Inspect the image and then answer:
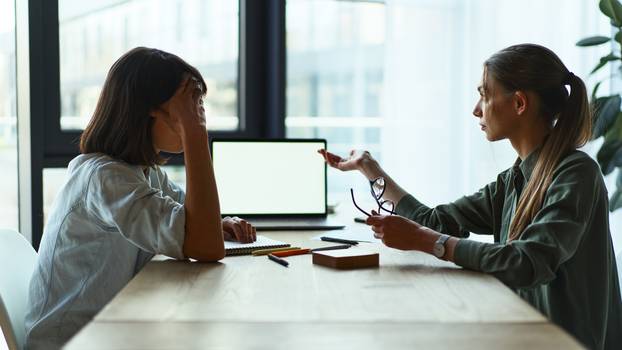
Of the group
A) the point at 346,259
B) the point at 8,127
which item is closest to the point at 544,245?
the point at 346,259

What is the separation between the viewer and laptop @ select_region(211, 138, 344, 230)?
7.73 ft

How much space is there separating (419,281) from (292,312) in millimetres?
316

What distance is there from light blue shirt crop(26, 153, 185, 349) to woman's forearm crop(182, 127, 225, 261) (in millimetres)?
21

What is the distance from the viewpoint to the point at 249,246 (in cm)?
169

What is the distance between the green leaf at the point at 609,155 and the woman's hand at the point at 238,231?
4.25 ft

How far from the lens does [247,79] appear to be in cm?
336

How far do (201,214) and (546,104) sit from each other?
2.62 feet

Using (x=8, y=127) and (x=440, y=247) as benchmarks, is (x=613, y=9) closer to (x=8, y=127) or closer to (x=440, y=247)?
(x=440, y=247)

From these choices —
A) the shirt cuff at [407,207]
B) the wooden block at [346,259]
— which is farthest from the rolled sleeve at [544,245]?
the shirt cuff at [407,207]

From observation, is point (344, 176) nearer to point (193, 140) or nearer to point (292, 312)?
point (193, 140)

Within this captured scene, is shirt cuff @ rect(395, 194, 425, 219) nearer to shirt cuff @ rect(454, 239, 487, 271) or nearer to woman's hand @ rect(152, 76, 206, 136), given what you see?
shirt cuff @ rect(454, 239, 487, 271)

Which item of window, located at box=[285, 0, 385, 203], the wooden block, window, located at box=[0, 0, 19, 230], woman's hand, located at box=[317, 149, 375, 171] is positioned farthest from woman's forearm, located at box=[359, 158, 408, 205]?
window, located at box=[0, 0, 19, 230]

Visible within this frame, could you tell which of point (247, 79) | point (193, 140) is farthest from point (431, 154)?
point (193, 140)

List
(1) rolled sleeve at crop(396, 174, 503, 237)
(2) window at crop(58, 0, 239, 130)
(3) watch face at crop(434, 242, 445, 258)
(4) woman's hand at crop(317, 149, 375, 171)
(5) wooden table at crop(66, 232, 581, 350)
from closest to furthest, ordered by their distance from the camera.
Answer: (5) wooden table at crop(66, 232, 581, 350) → (3) watch face at crop(434, 242, 445, 258) → (1) rolled sleeve at crop(396, 174, 503, 237) → (4) woman's hand at crop(317, 149, 375, 171) → (2) window at crop(58, 0, 239, 130)
